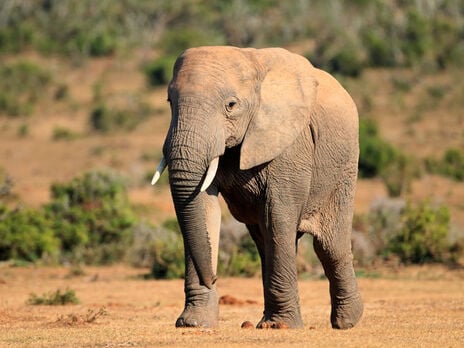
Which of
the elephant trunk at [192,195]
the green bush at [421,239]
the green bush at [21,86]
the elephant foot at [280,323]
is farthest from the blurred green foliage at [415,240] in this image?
the green bush at [21,86]

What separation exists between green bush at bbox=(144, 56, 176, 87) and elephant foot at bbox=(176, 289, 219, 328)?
34.0 m

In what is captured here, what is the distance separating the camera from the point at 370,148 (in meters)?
28.7

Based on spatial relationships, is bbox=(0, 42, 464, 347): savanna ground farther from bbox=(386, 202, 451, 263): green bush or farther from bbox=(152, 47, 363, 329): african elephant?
bbox=(152, 47, 363, 329): african elephant

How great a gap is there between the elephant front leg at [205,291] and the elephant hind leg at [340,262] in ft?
3.75

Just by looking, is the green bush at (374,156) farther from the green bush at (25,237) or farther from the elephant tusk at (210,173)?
the elephant tusk at (210,173)

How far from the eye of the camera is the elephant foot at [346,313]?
33.4 ft

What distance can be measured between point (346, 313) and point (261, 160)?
199 centimetres

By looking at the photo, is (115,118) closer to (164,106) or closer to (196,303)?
(164,106)

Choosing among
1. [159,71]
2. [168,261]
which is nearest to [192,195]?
[168,261]

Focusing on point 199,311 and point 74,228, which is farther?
point 74,228

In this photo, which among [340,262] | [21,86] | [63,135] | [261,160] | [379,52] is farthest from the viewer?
[21,86]

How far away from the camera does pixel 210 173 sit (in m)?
8.43

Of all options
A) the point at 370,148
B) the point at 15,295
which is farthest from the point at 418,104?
the point at 15,295

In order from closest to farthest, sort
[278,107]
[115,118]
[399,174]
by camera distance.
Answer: [278,107]
[399,174]
[115,118]
